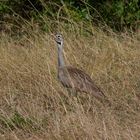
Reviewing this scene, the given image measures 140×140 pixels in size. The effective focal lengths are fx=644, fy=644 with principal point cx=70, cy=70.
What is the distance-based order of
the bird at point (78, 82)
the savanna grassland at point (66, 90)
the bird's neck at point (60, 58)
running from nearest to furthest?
the savanna grassland at point (66, 90) → the bird at point (78, 82) → the bird's neck at point (60, 58)

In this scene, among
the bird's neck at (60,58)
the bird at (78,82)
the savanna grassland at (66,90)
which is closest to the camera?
the savanna grassland at (66,90)

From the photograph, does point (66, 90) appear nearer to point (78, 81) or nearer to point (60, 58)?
point (78, 81)

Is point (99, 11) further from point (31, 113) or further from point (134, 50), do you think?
point (31, 113)

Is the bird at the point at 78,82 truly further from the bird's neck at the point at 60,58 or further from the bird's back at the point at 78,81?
the bird's neck at the point at 60,58

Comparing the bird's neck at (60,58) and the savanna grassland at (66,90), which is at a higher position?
the bird's neck at (60,58)

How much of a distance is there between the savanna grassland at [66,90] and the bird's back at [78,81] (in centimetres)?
9

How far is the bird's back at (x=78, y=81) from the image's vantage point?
6734 mm

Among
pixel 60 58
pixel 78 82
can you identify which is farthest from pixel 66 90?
pixel 60 58

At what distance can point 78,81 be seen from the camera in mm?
6898

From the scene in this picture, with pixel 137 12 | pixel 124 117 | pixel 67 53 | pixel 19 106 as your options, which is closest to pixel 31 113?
pixel 19 106

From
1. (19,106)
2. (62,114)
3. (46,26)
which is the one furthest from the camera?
(46,26)

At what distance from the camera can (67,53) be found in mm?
8266

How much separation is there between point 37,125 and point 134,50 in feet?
8.83

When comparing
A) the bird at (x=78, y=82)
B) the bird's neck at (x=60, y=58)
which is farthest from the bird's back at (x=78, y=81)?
the bird's neck at (x=60, y=58)
